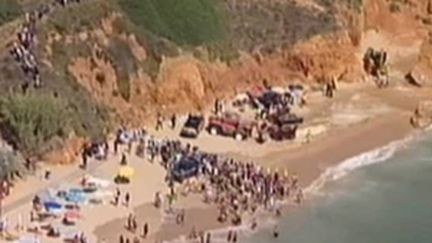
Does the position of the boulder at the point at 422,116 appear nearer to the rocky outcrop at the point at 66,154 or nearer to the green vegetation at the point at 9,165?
the rocky outcrop at the point at 66,154

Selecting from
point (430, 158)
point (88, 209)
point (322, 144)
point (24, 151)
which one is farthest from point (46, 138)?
point (430, 158)

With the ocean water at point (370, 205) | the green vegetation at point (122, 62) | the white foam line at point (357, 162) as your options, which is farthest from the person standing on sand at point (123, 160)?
the white foam line at point (357, 162)

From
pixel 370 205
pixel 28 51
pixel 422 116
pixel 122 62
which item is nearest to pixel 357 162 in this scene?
pixel 370 205

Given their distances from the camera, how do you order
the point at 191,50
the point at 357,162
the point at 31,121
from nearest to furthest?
the point at 31,121 < the point at 357,162 < the point at 191,50

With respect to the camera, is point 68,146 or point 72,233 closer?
point 72,233

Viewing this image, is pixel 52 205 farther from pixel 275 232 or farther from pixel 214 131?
pixel 214 131

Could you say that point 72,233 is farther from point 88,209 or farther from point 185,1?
point 185,1
